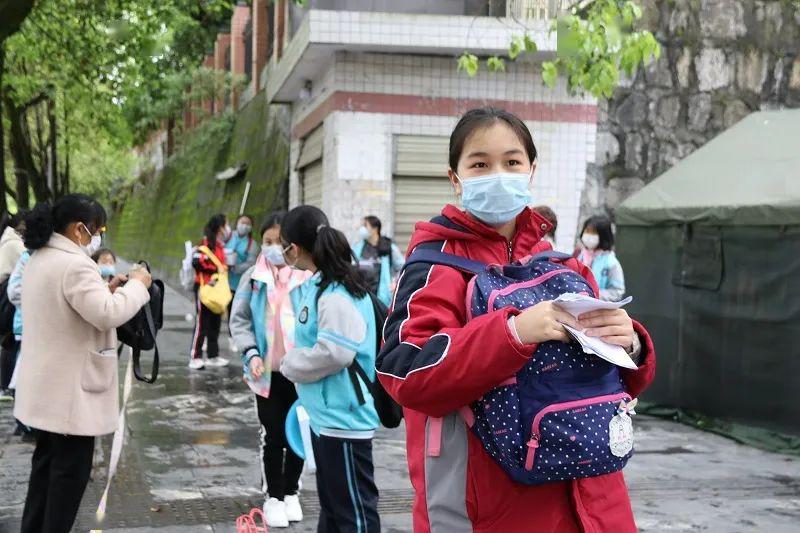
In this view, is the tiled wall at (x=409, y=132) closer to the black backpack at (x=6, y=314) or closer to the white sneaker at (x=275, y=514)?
the black backpack at (x=6, y=314)

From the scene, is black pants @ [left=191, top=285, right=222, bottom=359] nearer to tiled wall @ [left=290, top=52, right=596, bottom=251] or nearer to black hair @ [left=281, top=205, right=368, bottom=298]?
tiled wall @ [left=290, top=52, right=596, bottom=251]

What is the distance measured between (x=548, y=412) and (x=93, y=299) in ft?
9.32

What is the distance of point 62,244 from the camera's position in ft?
14.9

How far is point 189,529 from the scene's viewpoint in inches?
217

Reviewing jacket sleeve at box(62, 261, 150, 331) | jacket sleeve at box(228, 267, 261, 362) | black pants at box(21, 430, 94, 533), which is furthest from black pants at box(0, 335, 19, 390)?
jacket sleeve at box(62, 261, 150, 331)

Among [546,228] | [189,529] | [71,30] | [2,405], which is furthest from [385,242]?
[546,228]

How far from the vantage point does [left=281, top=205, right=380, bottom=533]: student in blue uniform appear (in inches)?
172

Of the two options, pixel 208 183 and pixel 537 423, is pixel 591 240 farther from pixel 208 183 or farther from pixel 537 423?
pixel 208 183

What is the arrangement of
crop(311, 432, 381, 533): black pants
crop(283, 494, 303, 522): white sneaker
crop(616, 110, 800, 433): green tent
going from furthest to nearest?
crop(616, 110, 800, 433): green tent → crop(283, 494, 303, 522): white sneaker → crop(311, 432, 381, 533): black pants

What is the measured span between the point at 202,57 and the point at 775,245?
22.4 meters

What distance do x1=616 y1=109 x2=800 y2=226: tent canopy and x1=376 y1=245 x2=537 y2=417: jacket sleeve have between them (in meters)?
6.21

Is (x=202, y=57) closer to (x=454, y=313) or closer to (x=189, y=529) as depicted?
(x=189, y=529)

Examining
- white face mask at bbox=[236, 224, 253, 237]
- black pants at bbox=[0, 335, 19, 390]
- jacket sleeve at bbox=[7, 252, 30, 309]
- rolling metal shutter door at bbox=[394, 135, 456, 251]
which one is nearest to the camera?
jacket sleeve at bbox=[7, 252, 30, 309]

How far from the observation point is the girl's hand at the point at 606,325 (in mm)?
2184
